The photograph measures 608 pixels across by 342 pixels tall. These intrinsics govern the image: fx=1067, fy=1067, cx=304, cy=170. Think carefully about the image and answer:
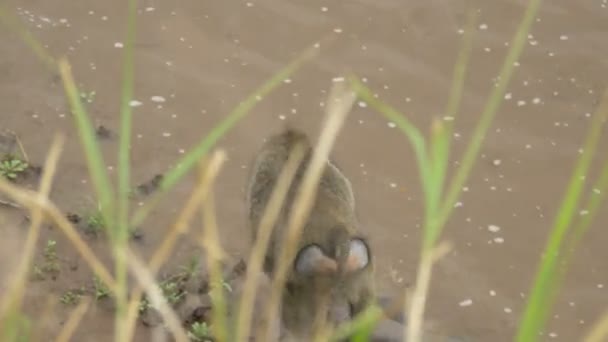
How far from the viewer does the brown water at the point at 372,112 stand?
4.73 metres

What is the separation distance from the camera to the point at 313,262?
11.6 ft

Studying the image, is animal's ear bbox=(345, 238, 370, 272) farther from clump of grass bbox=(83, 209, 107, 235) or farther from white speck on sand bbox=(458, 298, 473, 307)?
clump of grass bbox=(83, 209, 107, 235)

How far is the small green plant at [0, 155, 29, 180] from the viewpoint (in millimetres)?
4941

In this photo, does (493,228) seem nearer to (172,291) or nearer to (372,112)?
(372,112)

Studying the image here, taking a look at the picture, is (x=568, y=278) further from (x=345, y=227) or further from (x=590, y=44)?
(x=590, y=44)

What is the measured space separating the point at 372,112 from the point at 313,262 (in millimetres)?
Result: 2138

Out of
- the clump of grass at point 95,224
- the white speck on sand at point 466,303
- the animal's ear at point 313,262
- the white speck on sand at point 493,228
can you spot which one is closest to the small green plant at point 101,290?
the clump of grass at point 95,224

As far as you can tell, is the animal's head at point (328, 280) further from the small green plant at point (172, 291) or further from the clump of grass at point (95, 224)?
the clump of grass at point (95, 224)

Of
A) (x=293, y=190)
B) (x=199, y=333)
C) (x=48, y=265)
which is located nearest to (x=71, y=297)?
(x=48, y=265)

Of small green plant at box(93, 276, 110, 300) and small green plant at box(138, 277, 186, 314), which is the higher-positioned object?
small green plant at box(138, 277, 186, 314)

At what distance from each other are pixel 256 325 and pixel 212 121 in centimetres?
144

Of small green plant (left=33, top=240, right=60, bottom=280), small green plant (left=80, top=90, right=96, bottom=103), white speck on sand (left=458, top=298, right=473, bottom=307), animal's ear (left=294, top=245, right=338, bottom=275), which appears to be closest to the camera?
animal's ear (left=294, top=245, right=338, bottom=275)

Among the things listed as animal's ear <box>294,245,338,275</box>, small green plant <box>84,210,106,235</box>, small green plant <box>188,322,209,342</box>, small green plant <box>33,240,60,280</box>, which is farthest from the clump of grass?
animal's ear <box>294,245,338,275</box>

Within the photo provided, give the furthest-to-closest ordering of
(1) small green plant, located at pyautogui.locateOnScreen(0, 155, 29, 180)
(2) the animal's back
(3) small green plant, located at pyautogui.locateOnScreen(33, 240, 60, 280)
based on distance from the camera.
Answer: (1) small green plant, located at pyautogui.locateOnScreen(0, 155, 29, 180), (3) small green plant, located at pyautogui.locateOnScreen(33, 240, 60, 280), (2) the animal's back
